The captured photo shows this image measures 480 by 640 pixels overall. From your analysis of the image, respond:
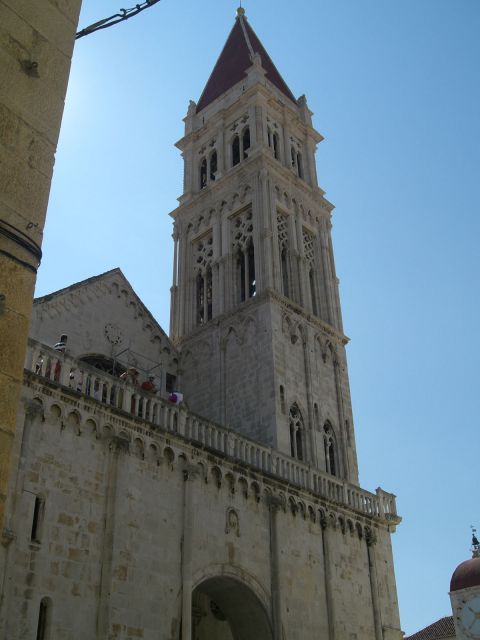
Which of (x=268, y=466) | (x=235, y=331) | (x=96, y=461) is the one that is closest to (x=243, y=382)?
(x=235, y=331)

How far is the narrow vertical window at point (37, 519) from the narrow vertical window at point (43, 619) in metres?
1.10

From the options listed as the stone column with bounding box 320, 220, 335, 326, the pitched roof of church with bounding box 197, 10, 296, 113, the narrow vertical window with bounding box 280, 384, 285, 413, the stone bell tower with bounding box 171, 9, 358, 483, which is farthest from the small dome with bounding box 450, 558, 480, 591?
the pitched roof of church with bounding box 197, 10, 296, 113

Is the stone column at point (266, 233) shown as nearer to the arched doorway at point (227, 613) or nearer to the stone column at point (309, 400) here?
the stone column at point (309, 400)

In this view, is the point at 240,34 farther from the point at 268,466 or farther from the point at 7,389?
the point at 7,389

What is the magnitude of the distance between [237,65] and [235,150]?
5373 millimetres

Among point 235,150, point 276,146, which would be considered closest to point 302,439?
point 276,146

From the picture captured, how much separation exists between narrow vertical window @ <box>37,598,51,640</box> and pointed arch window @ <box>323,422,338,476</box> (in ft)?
38.1

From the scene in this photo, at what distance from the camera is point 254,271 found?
25281 mm

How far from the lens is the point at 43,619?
12805 mm

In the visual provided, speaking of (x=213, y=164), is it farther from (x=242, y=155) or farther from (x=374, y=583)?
(x=374, y=583)

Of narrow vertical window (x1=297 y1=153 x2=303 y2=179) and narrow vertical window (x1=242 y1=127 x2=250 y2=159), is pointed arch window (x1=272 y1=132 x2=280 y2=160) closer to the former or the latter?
narrow vertical window (x1=242 y1=127 x2=250 y2=159)

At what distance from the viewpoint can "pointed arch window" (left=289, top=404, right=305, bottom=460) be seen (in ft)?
71.9

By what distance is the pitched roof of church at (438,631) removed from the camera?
41188mm

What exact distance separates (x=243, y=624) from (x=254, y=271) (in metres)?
11.7
